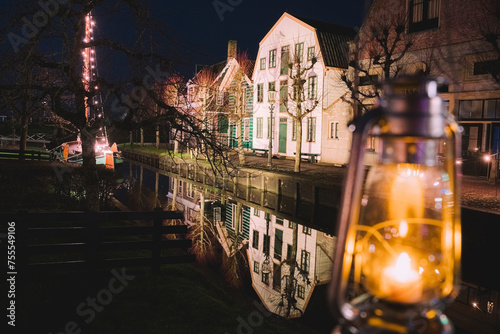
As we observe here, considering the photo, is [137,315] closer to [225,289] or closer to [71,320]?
[71,320]

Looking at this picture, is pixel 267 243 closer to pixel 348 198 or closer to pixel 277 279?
pixel 277 279

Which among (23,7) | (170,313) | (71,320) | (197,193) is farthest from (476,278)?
(197,193)

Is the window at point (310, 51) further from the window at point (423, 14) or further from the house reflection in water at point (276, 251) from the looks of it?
the house reflection in water at point (276, 251)

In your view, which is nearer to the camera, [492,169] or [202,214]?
[492,169]

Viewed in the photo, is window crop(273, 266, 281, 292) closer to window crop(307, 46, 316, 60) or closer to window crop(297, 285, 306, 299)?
window crop(297, 285, 306, 299)

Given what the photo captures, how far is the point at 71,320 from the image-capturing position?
19.4 ft

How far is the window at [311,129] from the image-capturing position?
32.4m

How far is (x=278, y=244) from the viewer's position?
18.5 m

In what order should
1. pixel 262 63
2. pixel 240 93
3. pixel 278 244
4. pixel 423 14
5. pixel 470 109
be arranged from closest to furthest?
pixel 278 244, pixel 470 109, pixel 423 14, pixel 240 93, pixel 262 63

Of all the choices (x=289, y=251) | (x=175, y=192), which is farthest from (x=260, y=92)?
(x=289, y=251)

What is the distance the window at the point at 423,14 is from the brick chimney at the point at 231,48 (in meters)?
22.8

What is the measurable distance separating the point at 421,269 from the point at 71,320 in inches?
231

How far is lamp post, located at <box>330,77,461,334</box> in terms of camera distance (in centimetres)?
101

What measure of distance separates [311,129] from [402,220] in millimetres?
31853
